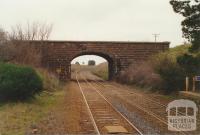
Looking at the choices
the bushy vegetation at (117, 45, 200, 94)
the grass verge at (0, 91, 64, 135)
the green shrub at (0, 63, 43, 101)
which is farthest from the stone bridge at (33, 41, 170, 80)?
the green shrub at (0, 63, 43, 101)

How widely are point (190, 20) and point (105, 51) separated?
34.4m

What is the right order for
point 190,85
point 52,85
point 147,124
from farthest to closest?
point 52,85 < point 190,85 < point 147,124

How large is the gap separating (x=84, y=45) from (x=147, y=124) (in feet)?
144

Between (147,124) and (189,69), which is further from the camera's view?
(189,69)

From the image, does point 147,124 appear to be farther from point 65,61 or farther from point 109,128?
point 65,61

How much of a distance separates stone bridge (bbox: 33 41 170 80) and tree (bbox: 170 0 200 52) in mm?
33474

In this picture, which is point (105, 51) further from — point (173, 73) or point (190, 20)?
point (190, 20)

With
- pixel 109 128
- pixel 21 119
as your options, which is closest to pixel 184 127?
pixel 109 128

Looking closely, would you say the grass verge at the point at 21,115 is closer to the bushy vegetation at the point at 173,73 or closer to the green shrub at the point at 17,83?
the green shrub at the point at 17,83

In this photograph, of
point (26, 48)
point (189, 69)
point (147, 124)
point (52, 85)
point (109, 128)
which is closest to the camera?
point (109, 128)

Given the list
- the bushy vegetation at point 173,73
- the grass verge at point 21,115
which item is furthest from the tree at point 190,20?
the grass verge at point 21,115

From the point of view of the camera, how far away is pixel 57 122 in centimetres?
1953

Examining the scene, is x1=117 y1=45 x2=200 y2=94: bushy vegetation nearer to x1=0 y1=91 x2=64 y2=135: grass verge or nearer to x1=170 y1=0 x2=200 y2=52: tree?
x1=170 y1=0 x2=200 y2=52: tree

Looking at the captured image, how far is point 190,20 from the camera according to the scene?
28.8 m
